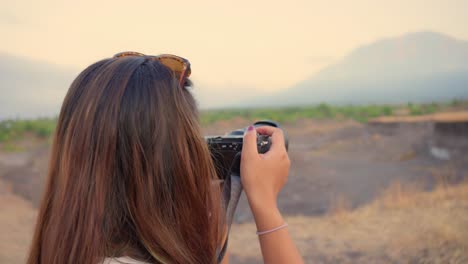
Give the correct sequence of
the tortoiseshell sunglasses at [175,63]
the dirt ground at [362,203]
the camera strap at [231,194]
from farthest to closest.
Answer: the dirt ground at [362,203], the camera strap at [231,194], the tortoiseshell sunglasses at [175,63]

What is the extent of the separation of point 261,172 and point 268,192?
0.18 ft

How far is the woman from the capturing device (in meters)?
0.92

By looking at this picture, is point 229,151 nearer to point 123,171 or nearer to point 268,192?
point 268,192

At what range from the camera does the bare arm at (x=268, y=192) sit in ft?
3.56

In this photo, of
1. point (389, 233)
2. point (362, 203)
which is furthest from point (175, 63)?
point (362, 203)

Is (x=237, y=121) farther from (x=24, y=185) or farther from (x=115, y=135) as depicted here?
(x=115, y=135)

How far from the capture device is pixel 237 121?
27.2 meters

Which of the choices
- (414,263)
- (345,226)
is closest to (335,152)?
(345,226)

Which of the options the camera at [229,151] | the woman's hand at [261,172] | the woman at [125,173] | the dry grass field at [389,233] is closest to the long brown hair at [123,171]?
the woman at [125,173]

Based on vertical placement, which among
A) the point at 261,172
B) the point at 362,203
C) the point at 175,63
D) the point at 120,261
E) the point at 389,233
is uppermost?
the point at 175,63

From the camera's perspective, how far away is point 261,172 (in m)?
1.16

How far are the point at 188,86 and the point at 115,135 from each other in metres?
0.26

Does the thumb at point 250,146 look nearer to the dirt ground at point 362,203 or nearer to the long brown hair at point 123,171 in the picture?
the long brown hair at point 123,171

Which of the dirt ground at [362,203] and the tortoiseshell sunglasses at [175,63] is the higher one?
the tortoiseshell sunglasses at [175,63]
